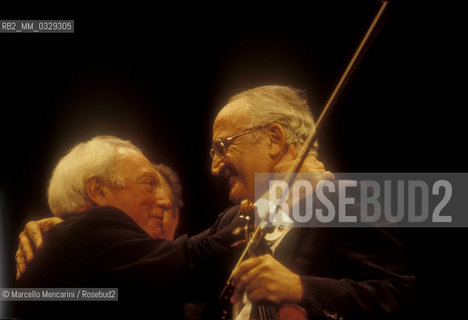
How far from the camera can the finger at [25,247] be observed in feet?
7.55

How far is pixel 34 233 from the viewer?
235 cm

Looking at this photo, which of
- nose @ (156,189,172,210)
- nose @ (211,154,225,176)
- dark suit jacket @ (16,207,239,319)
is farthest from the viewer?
nose @ (156,189,172,210)

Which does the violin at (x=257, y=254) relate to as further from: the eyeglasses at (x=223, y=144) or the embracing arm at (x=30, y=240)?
the embracing arm at (x=30, y=240)

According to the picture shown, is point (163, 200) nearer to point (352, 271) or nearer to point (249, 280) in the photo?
point (249, 280)

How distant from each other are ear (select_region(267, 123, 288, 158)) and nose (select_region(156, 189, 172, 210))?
537mm

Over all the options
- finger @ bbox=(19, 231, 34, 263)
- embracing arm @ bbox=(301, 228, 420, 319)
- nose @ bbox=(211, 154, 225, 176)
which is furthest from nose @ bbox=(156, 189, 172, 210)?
embracing arm @ bbox=(301, 228, 420, 319)

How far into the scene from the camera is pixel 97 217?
225 cm

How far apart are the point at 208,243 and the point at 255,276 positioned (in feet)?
1.00

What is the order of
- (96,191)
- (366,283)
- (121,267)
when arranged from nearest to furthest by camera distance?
(366,283) → (121,267) → (96,191)

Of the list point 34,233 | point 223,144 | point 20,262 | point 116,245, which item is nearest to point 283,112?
A: point 223,144

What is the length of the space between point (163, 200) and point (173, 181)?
4.1 inches

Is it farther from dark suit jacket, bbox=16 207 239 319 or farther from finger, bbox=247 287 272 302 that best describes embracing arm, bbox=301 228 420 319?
dark suit jacket, bbox=16 207 239 319

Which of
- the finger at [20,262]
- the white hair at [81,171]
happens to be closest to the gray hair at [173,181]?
the white hair at [81,171]

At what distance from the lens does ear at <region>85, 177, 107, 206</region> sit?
233 cm
